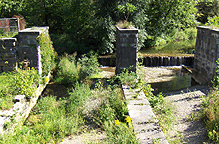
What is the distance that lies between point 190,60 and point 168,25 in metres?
5.11

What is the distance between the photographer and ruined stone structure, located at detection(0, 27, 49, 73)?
24.8 ft

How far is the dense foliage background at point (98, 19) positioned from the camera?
12555 mm

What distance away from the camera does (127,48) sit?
22.0 feet

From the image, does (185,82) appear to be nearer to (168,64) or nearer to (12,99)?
(168,64)

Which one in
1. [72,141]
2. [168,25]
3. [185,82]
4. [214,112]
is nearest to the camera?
[72,141]

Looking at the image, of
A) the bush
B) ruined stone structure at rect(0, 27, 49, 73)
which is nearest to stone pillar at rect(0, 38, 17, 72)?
ruined stone structure at rect(0, 27, 49, 73)

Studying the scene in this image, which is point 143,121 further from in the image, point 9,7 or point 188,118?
point 9,7

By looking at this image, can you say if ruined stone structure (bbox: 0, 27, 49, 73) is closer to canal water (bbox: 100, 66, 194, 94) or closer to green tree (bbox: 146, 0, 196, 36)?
canal water (bbox: 100, 66, 194, 94)

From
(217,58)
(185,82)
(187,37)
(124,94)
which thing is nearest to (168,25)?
(187,37)

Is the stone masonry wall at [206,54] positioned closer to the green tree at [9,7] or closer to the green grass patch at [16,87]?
the green grass patch at [16,87]

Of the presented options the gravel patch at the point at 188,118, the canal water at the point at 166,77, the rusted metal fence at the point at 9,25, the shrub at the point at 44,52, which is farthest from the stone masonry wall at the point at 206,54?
the rusted metal fence at the point at 9,25

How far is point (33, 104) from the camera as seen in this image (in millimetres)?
6613

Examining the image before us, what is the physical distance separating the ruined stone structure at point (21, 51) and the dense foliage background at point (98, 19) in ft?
16.4

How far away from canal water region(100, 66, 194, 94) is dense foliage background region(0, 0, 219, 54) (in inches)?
80.5
